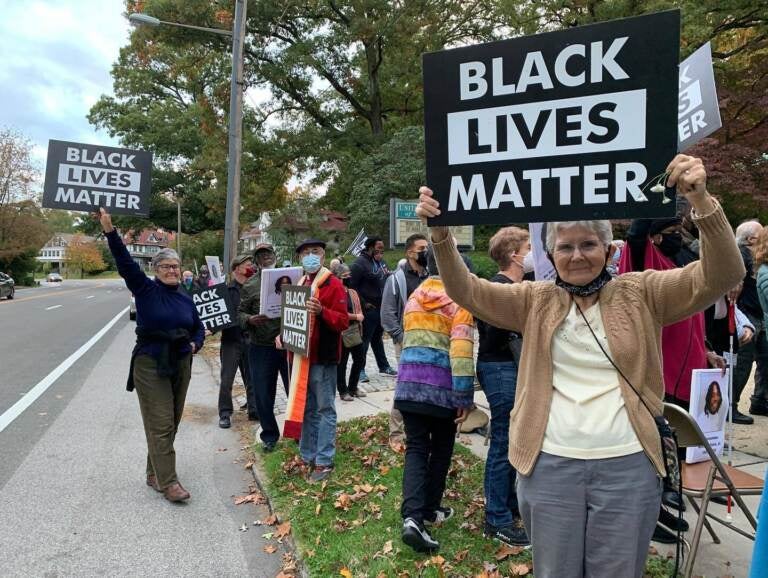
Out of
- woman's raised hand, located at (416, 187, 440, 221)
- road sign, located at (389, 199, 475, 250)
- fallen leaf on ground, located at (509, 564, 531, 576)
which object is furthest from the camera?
road sign, located at (389, 199, 475, 250)

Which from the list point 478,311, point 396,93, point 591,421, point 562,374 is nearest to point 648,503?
point 591,421

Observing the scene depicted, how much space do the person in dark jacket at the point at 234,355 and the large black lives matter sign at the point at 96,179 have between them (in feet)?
6.08

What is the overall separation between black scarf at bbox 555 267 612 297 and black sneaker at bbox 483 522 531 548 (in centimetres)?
215

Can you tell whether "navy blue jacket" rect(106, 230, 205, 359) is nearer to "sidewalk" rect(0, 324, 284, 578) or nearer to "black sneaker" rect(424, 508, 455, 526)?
"sidewalk" rect(0, 324, 284, 578)

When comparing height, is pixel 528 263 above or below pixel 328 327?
above

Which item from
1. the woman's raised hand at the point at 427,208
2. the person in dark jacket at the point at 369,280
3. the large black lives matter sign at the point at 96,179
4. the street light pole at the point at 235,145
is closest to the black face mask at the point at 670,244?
the woman's raised hand at the point at 427,208

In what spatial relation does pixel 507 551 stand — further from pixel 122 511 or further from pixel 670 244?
pixel 122 511

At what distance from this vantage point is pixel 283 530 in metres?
4.05

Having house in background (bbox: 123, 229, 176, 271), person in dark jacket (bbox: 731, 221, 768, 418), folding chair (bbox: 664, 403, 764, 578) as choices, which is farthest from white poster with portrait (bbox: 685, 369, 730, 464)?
house in background (bbox: 123, 229, 176, 271)

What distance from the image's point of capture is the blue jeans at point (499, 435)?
3602 millimetres

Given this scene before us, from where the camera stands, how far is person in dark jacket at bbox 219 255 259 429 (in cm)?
Result: 692

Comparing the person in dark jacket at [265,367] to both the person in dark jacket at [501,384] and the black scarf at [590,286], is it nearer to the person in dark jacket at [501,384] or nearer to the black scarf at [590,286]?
the person in dark jacket at [501,384]

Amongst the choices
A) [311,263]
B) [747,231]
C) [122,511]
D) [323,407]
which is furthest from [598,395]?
[747,231]

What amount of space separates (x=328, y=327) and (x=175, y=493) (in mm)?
1811
